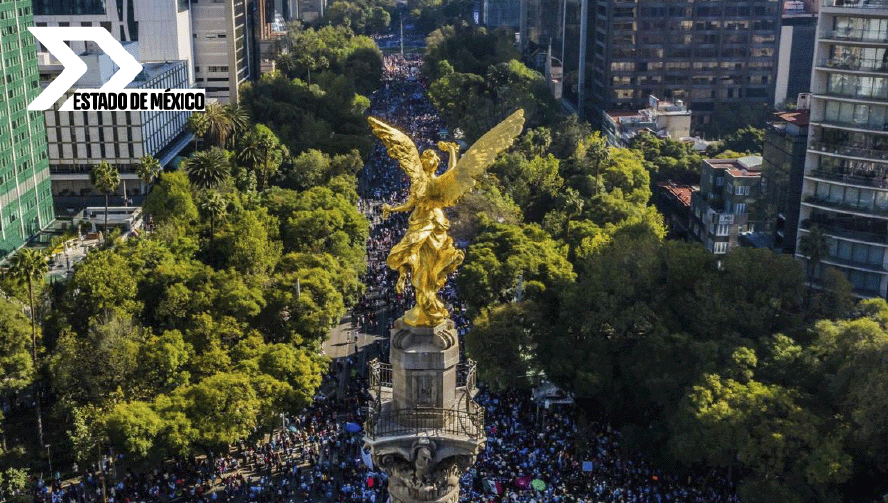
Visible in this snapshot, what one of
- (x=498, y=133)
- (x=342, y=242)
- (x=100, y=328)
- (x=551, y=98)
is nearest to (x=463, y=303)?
(x=342, y=242)

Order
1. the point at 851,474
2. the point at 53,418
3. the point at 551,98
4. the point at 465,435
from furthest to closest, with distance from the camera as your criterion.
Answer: the point at 551,98 < the point at 53,418 < the point at 851,474 < the point at 465,435

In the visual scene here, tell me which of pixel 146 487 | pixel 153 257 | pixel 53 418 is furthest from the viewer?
pixel 153 257

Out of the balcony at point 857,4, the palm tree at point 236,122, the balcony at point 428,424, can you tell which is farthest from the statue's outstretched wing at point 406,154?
the palm tree at point 236,122

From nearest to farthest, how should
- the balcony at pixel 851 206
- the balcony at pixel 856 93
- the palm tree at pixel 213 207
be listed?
the balcony at pixel 856 93 < the balcony at pixel 851 206 < the palm tree at pixel 213 207

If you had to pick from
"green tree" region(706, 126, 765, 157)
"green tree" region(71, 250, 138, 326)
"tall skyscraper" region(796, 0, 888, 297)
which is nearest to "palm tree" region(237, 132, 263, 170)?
"green tree" region(71, 250, 138, 326)

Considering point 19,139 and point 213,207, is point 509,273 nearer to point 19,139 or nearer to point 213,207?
point 213,207

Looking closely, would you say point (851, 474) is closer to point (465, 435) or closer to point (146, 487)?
point (465, 435)

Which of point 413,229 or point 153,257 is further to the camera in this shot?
point 153,257

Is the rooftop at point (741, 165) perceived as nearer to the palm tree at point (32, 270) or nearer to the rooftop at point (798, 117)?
the rooftop at point (798, 117)
